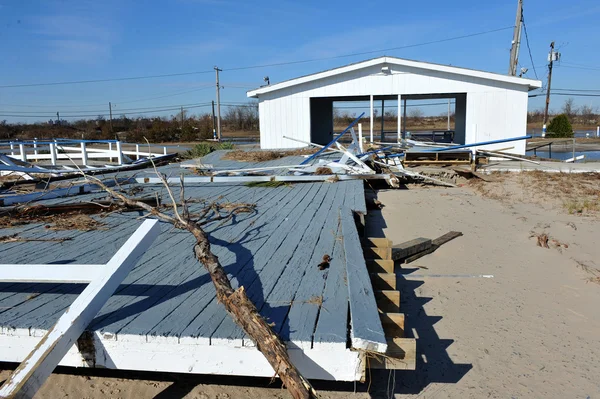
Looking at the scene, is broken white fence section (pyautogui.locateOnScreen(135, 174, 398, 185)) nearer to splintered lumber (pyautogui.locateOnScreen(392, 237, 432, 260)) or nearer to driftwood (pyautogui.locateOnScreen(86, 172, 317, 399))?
splintered lumber (pyautogui.locateOnScreen(392, 237, 432, 260))

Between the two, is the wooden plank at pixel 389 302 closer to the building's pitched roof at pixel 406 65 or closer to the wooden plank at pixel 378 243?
the wooden plank at pixel 378 243

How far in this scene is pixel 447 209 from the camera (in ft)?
30.1

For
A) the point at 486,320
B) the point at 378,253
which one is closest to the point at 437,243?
the point at 378,253

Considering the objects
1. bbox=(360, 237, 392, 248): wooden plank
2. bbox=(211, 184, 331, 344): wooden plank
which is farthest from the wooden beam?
bbox=(360, 237, 392, 248): wooden plank

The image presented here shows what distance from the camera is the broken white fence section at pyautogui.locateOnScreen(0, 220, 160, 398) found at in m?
2.15

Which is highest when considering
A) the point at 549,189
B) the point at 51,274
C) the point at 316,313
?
the point at 51,274

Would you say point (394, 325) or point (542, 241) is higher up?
point (394, 325)

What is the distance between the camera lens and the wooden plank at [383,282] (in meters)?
3.87

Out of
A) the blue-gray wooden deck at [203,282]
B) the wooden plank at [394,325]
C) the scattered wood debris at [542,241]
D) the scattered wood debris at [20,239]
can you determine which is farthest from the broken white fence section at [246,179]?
the wooden plank at [394,325]

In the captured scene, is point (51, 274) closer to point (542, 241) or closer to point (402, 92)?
point (542, 241)

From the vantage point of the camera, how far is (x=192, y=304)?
121 inches

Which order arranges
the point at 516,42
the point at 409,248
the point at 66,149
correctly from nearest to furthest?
the point at 409,248, the point at 66,149, the point at 516,42

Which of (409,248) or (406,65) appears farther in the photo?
(406,65)

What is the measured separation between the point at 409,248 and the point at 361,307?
3169 mm
